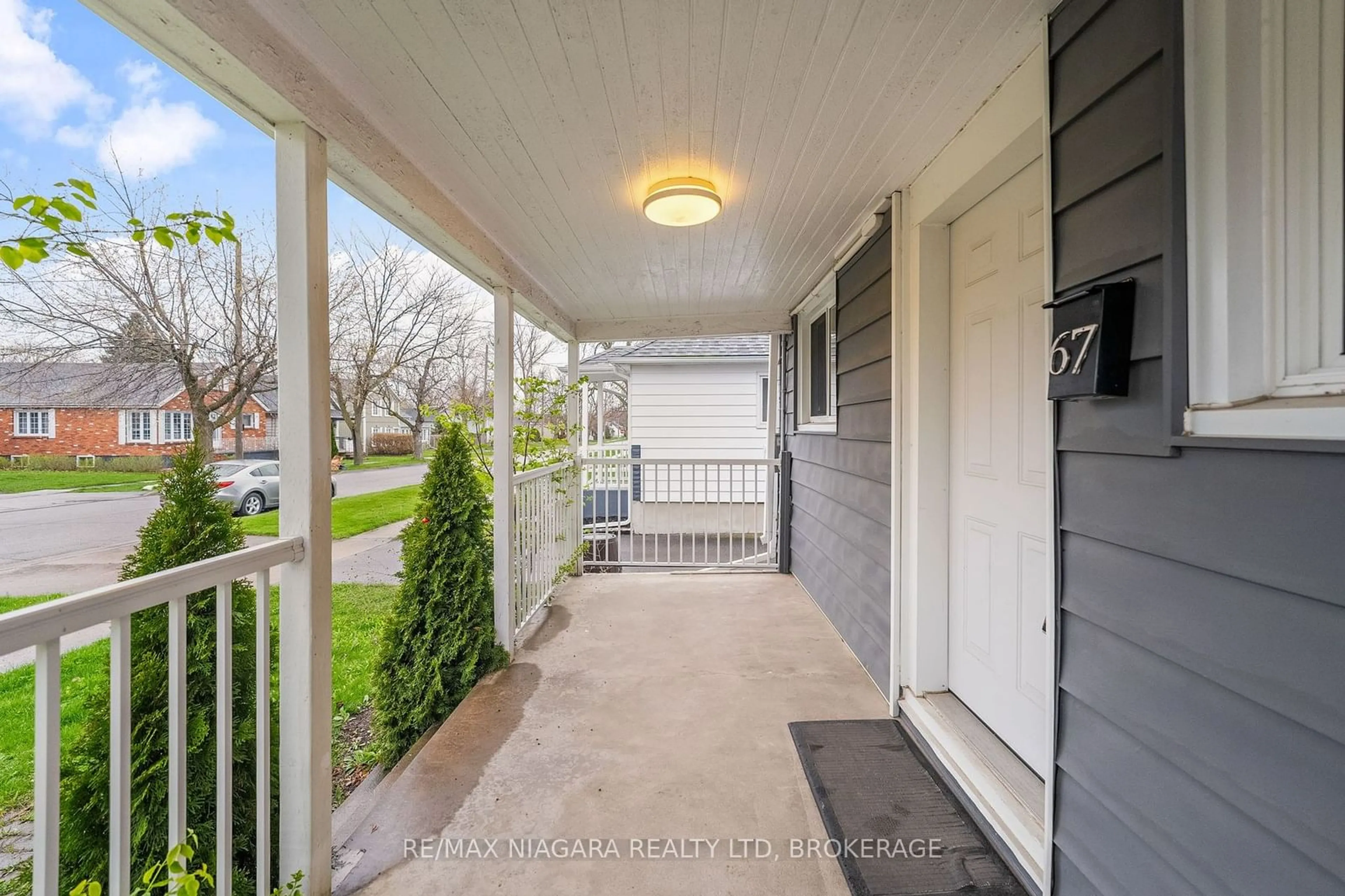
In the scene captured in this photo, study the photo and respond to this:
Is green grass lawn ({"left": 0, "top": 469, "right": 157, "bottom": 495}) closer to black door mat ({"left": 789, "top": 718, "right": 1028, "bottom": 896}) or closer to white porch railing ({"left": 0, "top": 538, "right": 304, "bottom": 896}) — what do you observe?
white porch railing ({"left": 0, "top": 538, "right": 304, "bottom": 896})

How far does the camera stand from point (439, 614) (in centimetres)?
258

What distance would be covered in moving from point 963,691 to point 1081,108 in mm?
1986

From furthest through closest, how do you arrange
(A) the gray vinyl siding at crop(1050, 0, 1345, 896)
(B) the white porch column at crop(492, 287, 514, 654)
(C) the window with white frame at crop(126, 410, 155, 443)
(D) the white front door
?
(B) the white porch column at crop(492, 287, 514, 654) → (D) the white front door → (C) the window with white frame at crop(126, 410, 155, 443) → (A) the gray vinyl siding at crop(1050, 0, 1345, 896)

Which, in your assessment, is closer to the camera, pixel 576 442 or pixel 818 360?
pixel 818 360

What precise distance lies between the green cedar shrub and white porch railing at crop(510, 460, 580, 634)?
285 millimetres

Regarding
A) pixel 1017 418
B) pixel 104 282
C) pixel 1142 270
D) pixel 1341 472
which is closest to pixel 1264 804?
pixel 1341 472

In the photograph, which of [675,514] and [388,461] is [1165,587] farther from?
[675,514]

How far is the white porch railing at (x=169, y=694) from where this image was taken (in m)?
0.86

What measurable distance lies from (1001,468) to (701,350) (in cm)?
539

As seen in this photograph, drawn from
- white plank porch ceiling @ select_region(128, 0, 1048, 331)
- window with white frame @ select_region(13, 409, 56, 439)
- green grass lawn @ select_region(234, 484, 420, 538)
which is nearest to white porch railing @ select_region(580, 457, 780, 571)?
green grass lawn @ select_region(234, 484, 420, 538)

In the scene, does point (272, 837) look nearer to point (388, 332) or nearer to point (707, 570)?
point (388, 332)

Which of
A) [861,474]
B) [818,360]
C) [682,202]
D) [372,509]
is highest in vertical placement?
[682,202]

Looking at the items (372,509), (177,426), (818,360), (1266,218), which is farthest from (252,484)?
(818,360)

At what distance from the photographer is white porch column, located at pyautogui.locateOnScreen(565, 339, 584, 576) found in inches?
178
